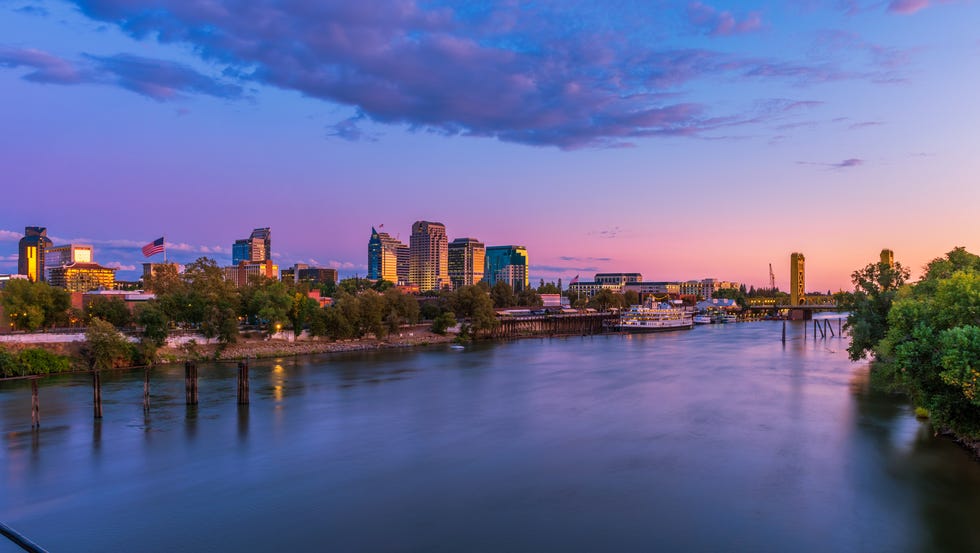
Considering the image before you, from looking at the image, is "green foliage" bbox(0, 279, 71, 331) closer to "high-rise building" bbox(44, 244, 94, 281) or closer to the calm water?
the calm water

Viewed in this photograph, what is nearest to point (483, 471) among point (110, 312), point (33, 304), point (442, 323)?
point (33, 304)

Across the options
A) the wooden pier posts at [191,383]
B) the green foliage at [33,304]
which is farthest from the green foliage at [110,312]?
the wooden pier posts at [191,383]

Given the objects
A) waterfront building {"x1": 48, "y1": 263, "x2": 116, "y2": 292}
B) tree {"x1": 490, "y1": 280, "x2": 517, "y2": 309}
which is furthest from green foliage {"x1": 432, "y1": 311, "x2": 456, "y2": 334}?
waterfront building {"x1": 48, "y1": 263, "x2": 116, "y2": 292}

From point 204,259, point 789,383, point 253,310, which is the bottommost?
point 789,383

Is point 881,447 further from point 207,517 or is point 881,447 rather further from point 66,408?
point 66,408

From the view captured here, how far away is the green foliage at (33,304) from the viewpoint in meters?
55.2

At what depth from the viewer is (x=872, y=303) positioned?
34.2 metres

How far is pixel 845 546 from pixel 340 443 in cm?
1820

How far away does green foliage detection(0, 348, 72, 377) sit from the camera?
133 ft

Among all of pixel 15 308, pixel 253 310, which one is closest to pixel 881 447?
pixel 253 310

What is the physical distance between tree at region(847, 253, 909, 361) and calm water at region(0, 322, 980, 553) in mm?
3417

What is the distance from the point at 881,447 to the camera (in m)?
24.1

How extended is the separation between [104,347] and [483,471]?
36.8 meters

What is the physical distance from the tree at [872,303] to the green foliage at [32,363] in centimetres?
5072
